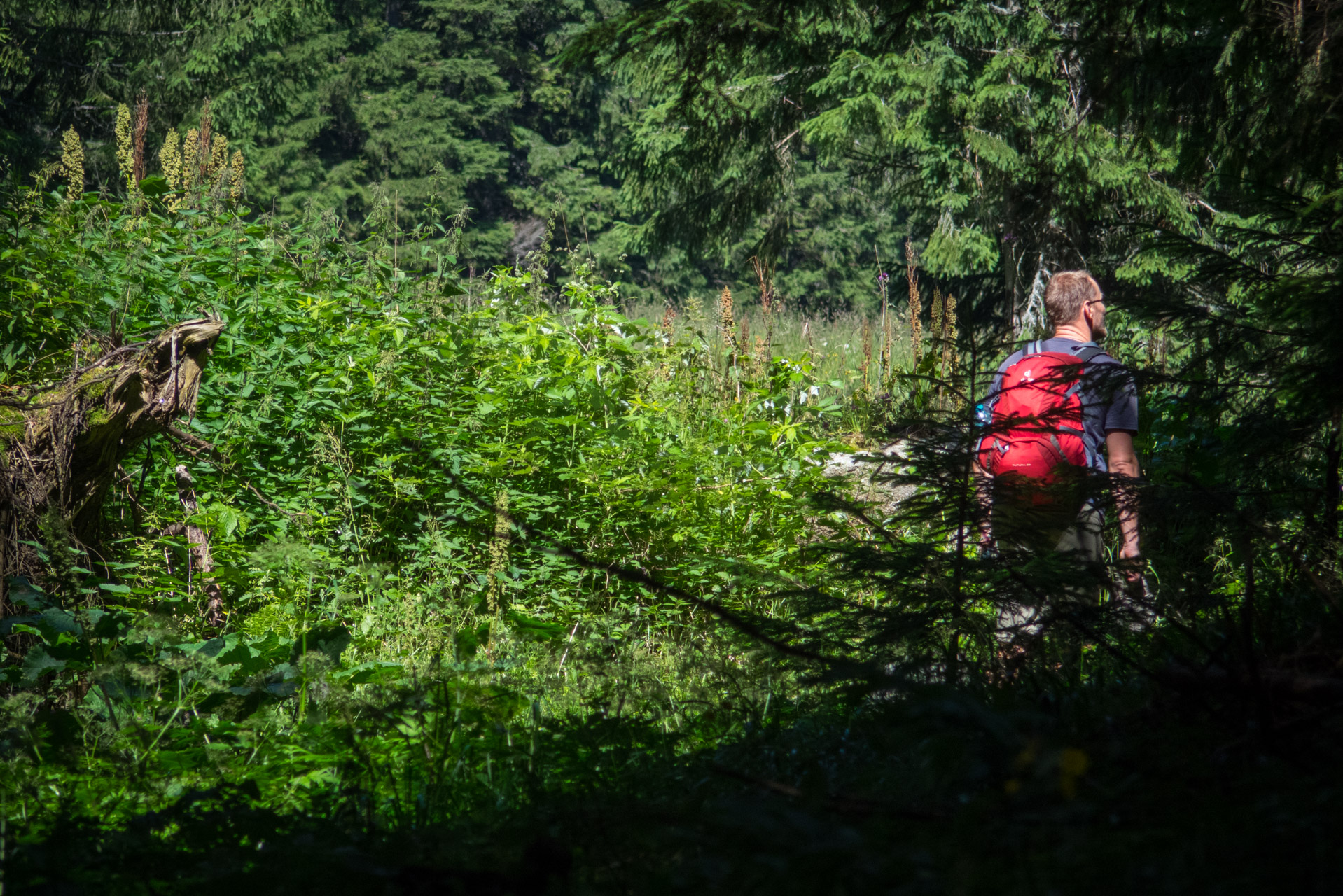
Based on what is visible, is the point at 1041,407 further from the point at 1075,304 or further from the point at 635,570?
the point at 635,570

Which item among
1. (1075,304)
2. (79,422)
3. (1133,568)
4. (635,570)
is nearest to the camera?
(1133,568)

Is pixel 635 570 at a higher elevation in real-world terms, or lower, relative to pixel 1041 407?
lower

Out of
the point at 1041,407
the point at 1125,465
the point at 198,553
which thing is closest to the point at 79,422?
the point at 198,553

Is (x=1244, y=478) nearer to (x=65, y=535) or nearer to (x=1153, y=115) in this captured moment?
(x=1153, y=115)

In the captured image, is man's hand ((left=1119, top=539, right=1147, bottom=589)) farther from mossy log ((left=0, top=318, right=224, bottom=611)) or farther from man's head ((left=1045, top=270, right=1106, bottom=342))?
mossy log ((left=0, top=318, right=224, bottom=611))

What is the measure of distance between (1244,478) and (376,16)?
101 ft

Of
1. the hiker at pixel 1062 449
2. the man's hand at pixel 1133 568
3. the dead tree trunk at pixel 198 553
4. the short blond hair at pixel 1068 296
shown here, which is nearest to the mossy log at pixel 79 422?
the dead tree trunk at pixel 198 553

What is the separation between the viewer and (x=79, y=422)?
3.15 m

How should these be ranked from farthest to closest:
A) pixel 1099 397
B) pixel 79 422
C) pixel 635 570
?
pixel 79 422, pixel 1099 397, pixel 635 570

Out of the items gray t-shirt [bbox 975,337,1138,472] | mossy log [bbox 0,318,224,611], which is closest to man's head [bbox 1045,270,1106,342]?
gray t-shirt [bbox 975,337,1138,472]

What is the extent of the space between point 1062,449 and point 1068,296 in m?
0.75

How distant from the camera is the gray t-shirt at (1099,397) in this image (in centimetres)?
280

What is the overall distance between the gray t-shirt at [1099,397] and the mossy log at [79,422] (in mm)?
2731

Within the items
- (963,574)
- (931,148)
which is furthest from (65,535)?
(931,148)
